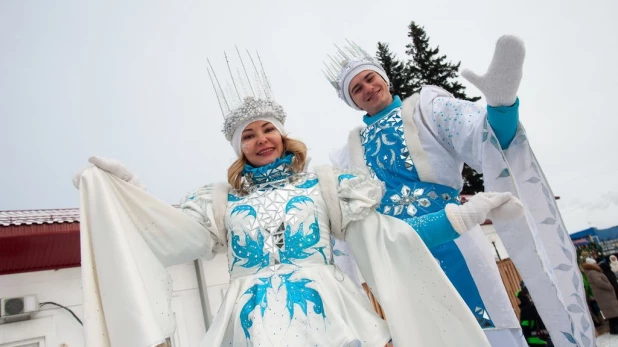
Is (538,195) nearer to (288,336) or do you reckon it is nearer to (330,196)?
(330,196)

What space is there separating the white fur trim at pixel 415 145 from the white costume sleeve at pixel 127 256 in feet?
4.20

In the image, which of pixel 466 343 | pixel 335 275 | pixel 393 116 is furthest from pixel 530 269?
pixel 393 116

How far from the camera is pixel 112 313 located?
158 centimetres

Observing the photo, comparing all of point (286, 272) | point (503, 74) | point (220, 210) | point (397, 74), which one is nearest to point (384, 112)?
point (503, 74)

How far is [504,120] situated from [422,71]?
1569 cm

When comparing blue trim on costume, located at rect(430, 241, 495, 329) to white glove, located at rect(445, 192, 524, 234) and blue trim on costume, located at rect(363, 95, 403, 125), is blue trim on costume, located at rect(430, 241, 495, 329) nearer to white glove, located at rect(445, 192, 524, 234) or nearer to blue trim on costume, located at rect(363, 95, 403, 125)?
white glove, located at rect(445, 192, 524, 234)

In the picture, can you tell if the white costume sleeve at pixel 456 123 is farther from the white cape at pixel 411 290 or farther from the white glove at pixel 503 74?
the white cape at pixel 411 290

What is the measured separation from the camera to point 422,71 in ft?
55.9

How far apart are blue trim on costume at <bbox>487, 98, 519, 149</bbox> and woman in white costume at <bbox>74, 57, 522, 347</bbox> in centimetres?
41

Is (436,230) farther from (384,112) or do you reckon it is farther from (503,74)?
(384,112)

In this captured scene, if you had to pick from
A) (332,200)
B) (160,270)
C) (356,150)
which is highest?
(356,150)

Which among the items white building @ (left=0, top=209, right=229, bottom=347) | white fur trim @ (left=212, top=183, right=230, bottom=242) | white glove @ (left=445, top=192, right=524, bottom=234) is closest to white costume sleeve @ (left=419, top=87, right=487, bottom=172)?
white glove @ (left=445, top=192, right=524, bottom=234)

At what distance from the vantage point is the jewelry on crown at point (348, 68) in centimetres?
292

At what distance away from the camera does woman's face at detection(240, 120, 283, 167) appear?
2.29m
